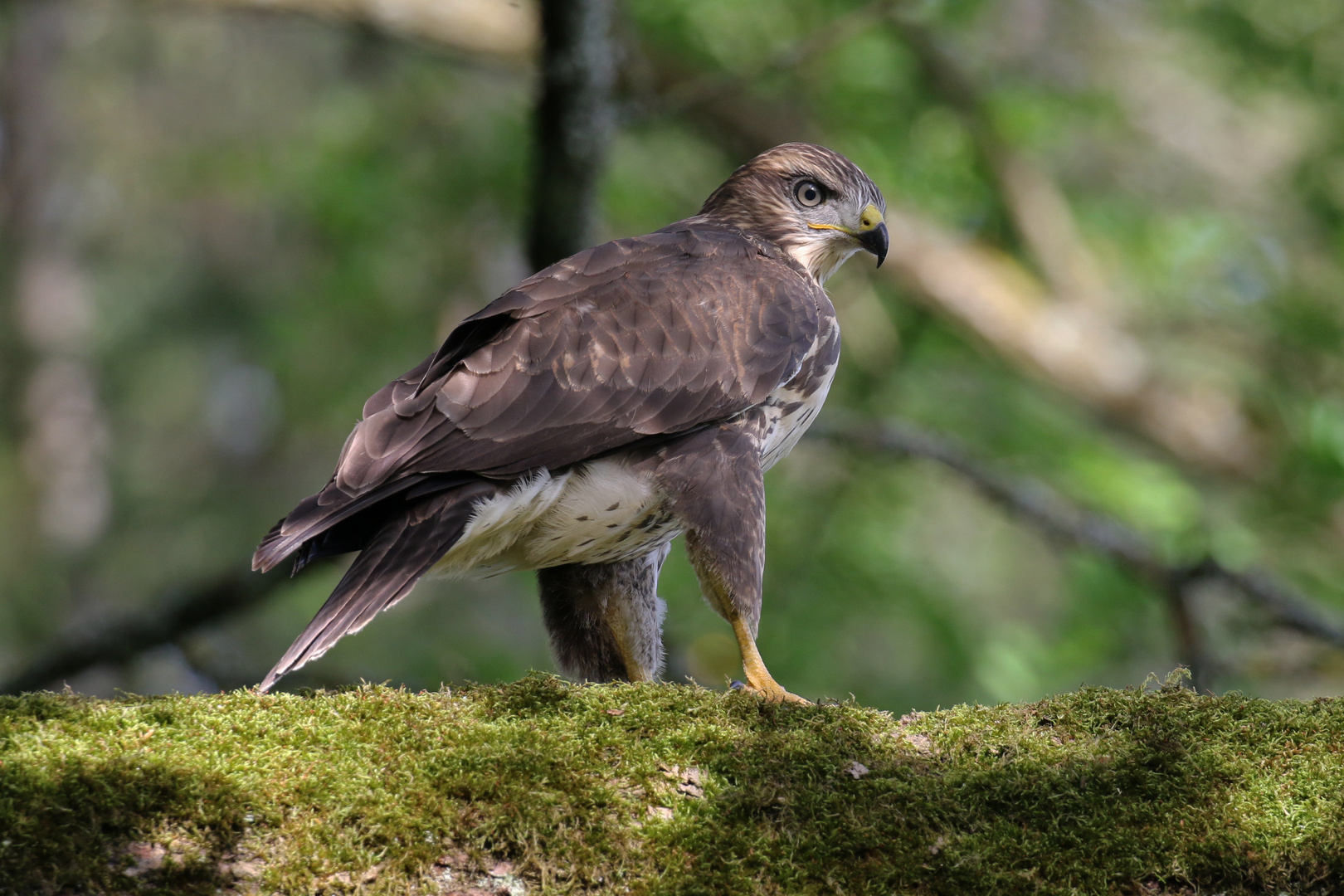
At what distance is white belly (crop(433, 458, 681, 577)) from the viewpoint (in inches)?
142

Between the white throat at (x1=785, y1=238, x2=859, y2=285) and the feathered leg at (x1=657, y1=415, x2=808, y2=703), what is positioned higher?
the white throat at (x1=785, y1=238, x2=859, y2=285)

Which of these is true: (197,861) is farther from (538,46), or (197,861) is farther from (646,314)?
(538,46)

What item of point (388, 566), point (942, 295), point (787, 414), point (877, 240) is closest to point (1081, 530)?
point (942, 295)

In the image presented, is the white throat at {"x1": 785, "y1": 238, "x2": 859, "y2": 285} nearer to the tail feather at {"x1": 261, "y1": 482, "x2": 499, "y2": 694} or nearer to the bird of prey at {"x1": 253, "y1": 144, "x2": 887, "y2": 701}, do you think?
the bird of prey at {"x1": 253, "y1": 144, "x2": 887, "y2": 701}

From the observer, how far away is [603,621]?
419 centimetres

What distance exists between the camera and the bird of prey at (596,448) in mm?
3457

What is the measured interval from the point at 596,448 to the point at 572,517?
24cm

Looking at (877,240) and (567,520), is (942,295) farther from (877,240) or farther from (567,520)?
(567,520)

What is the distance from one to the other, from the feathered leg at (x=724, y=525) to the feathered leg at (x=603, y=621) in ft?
1.68

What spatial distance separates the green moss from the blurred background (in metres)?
2.64

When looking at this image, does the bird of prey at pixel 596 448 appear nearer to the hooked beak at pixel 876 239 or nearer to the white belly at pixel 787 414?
the white belly at pixel 787 414

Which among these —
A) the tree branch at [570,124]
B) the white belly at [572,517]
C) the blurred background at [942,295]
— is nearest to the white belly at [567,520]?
the white belly at [572,517]

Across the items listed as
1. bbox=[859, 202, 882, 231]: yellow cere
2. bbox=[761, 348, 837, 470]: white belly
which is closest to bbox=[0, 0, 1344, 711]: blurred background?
bbox=[859, 202, 882, 231]: yellow cere

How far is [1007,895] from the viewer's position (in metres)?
2.33
